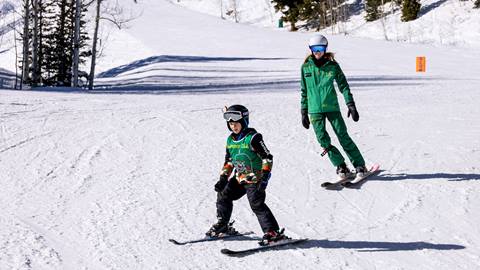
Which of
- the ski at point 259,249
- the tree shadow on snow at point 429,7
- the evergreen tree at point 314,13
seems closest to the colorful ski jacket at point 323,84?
the ski at point 259,249

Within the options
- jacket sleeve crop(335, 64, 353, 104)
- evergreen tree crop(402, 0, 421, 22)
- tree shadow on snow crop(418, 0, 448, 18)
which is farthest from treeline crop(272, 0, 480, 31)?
jacket sleeve crop(335, 64, 353, 104)

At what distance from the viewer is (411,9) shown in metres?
53.6

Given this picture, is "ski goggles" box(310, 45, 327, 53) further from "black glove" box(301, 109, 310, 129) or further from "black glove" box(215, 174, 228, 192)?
"black glove" box(215, 174, 228, 192)

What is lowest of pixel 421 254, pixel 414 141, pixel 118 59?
pixel 421 254

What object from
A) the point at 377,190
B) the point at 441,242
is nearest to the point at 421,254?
the point at 441,242

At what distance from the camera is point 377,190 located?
7309mm

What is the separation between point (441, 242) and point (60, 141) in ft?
21.2

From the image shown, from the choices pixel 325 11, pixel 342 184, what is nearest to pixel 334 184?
pixel 342 184

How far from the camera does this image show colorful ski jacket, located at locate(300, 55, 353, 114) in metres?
7.20

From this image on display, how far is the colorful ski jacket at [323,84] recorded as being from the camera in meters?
7.20

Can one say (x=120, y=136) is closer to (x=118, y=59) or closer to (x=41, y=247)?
(x=41, y=247)

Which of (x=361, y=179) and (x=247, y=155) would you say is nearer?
(x=247, y=155)

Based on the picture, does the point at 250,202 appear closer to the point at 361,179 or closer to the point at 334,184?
the point at 334,184

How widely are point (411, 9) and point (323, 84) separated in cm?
4946
